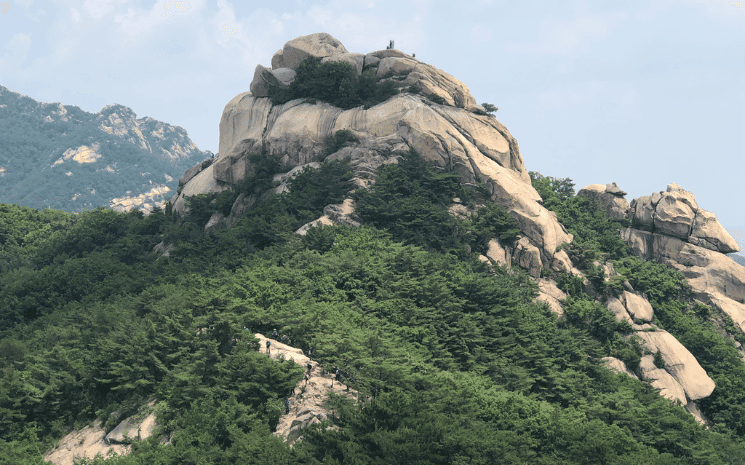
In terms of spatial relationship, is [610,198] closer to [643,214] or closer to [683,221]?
[643,214]

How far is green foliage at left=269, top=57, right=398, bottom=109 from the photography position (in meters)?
52.3

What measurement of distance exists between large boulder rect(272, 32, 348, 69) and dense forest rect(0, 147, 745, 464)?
13884 millimetres

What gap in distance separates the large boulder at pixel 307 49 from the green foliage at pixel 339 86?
274 centimetres

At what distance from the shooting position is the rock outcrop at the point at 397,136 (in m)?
45.8

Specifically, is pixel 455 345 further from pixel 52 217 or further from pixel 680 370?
pixel 52 217

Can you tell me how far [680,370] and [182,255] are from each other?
3507cm

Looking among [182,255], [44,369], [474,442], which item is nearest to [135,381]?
[44,369]

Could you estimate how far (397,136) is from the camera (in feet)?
160

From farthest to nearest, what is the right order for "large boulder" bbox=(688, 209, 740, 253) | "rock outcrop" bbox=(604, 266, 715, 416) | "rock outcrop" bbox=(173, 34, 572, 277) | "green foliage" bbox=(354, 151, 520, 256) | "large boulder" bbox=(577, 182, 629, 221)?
1. "large boulder" bbox=(577, 182, 629, 221)
2. "large boulder" bbox=(688, 209, 740, 253)
3. "rock outcrop" bbox=(173, 34, 572, 277)
4. "green foliage" bbox=(354, 151, 520, 256)
5. "rock outcrop" bbox=(604, 266, 715, 416)

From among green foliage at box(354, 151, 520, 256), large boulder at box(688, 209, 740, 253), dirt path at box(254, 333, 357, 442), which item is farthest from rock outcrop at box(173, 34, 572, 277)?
dirt path at box(254, 333, 357, 442)

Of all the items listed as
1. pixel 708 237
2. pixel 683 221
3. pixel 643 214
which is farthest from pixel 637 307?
pixel 708 237

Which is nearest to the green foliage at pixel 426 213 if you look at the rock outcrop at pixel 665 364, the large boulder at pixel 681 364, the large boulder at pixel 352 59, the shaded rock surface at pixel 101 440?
the rock outcrop at pixel 665 364

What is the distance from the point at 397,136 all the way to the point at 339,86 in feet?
28.2

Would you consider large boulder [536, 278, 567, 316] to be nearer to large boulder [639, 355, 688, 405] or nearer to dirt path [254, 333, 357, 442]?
large boulder [639, 355, 688, 405]
